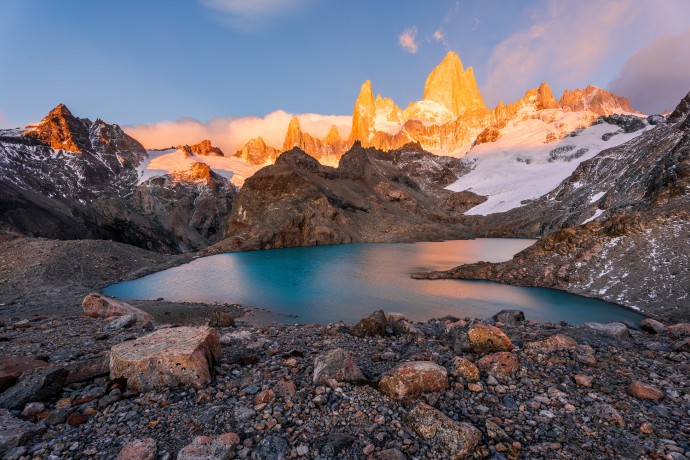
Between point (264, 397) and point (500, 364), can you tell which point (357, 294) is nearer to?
point (500, 364)

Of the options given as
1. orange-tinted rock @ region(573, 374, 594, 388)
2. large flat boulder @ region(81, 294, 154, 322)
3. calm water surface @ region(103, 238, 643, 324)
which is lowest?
calm water surface @ region(103, 238, 643, 324)

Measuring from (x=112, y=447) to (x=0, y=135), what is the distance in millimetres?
213001

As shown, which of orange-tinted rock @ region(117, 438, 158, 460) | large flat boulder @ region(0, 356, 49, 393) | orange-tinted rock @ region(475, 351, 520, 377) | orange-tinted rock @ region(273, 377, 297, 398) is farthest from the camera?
orange-tinted rock @ region(475, 351, 520, 377)

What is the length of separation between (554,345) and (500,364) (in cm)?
231

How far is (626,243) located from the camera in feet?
83.0

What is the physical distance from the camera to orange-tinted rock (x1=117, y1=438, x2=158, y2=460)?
4.04 m

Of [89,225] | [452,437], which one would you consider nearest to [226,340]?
[452,437]

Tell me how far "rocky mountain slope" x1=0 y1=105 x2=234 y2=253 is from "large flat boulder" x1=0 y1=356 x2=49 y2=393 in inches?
3794

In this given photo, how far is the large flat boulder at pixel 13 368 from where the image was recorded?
5685mm

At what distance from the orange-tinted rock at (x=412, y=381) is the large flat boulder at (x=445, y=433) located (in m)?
0.73

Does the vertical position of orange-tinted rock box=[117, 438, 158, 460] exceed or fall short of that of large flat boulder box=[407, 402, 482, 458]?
it exceeds it

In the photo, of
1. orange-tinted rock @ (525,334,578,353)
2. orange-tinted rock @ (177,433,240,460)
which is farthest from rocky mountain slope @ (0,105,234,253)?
orange-tinted rock @ (525,334,578,353)

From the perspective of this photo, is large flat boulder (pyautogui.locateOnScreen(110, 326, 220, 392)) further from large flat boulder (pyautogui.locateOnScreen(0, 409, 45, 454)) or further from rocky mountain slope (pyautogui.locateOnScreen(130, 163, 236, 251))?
rocky mountain slope (pyautogui.locateOnScreen(130, 163, 236, 251))

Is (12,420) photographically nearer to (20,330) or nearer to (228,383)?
(228,383)
